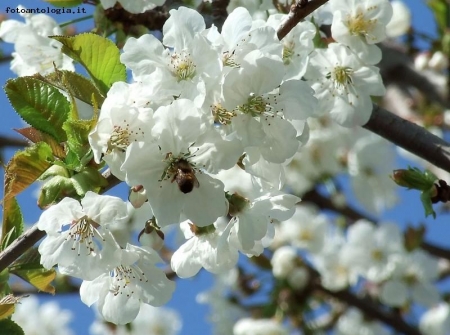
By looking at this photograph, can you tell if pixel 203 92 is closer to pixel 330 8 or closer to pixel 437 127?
pixel 330 8

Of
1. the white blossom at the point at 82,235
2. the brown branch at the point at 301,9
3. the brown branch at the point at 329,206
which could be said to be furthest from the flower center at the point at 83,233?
the brown branch at the point at 329,206

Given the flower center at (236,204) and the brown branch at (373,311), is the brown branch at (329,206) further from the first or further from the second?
the flower center at (236,204)

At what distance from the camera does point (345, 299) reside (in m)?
3.53

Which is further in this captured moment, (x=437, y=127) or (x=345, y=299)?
(x=437, y=127)

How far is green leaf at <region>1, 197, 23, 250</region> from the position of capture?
1458mm

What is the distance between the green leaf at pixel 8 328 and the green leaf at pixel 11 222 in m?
0.15

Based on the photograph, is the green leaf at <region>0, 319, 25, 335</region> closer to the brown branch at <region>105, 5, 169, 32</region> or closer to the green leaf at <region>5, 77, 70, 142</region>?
the green leaf at <region>5, 77, 70, 142</region>

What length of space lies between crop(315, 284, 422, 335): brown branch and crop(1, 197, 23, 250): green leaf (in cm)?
230

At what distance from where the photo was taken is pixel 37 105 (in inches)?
53.2

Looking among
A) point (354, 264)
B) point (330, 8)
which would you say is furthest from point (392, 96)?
point (330, 8)

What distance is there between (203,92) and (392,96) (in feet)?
10.9

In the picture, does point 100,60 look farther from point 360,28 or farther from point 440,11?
point 440,11

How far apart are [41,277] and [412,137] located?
0.92 meters

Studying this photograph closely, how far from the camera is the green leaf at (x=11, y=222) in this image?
1.46m
